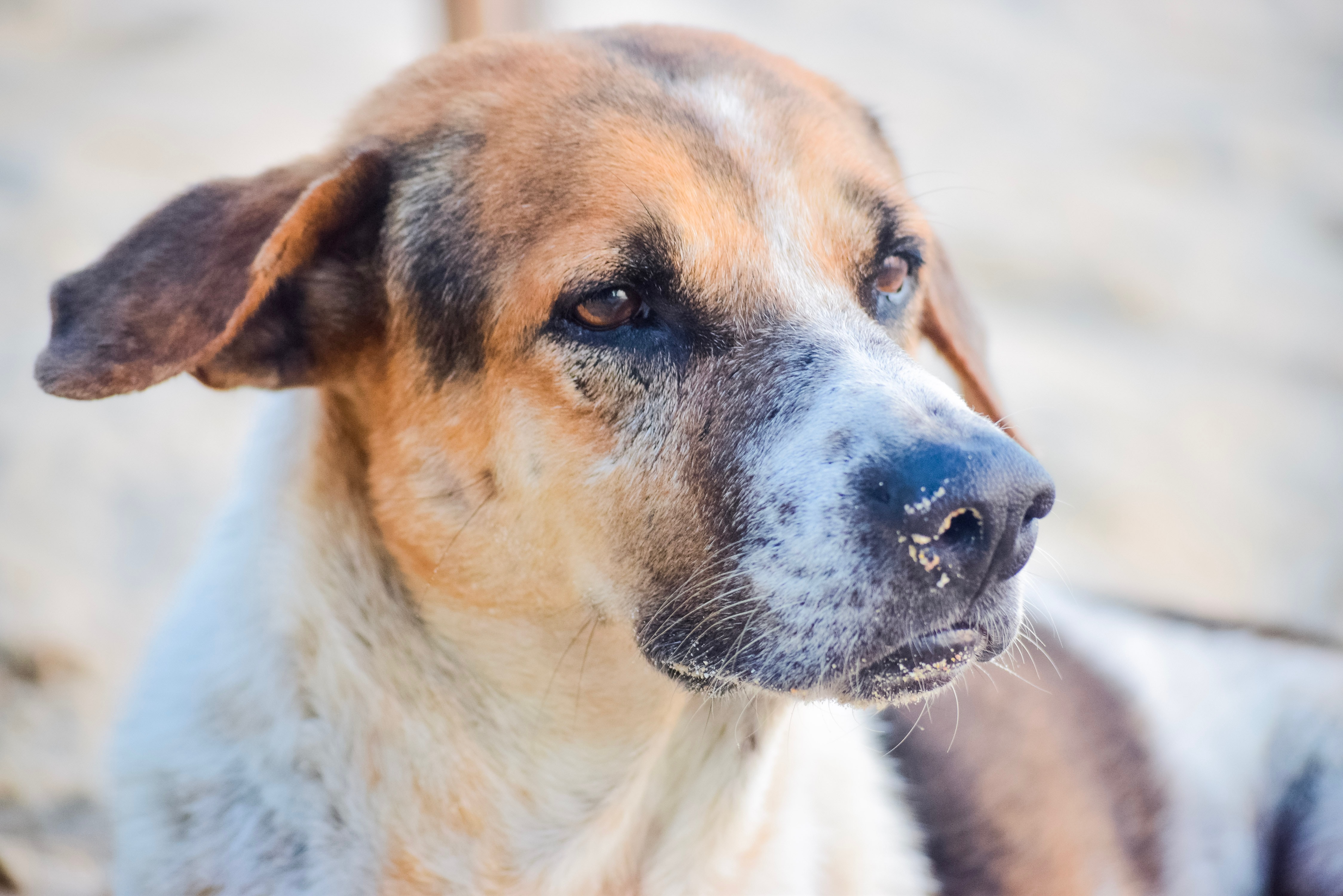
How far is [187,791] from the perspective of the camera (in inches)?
86.3

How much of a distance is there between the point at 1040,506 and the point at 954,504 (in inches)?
8.1

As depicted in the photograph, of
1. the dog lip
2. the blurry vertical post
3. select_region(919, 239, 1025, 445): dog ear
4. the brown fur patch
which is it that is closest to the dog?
the dog lip

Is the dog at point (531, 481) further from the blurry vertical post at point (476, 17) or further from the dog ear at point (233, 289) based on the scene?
the blurry vertical post at point (476, 17)

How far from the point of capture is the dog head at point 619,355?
181 centimetres

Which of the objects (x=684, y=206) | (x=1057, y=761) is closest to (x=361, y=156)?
(x=684, y=206)

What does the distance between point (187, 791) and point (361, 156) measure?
135cm

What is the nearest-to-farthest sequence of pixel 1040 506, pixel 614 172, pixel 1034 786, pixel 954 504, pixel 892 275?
pixel 954 504 < pixel 1040 506 < pixel 614 172 < pixel 892 275 < pixel 1034 786

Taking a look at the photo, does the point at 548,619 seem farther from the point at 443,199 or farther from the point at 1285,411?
the point at 1285,411

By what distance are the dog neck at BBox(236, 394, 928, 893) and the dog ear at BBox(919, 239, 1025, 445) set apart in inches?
41.7

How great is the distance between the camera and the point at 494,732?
7.11 ft

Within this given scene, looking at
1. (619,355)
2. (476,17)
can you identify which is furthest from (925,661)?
(476,17)

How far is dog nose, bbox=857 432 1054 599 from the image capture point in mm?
1676

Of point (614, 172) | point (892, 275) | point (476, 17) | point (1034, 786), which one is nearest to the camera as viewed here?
point (614, 172)

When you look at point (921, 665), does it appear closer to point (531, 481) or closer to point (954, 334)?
point (531, 481)
